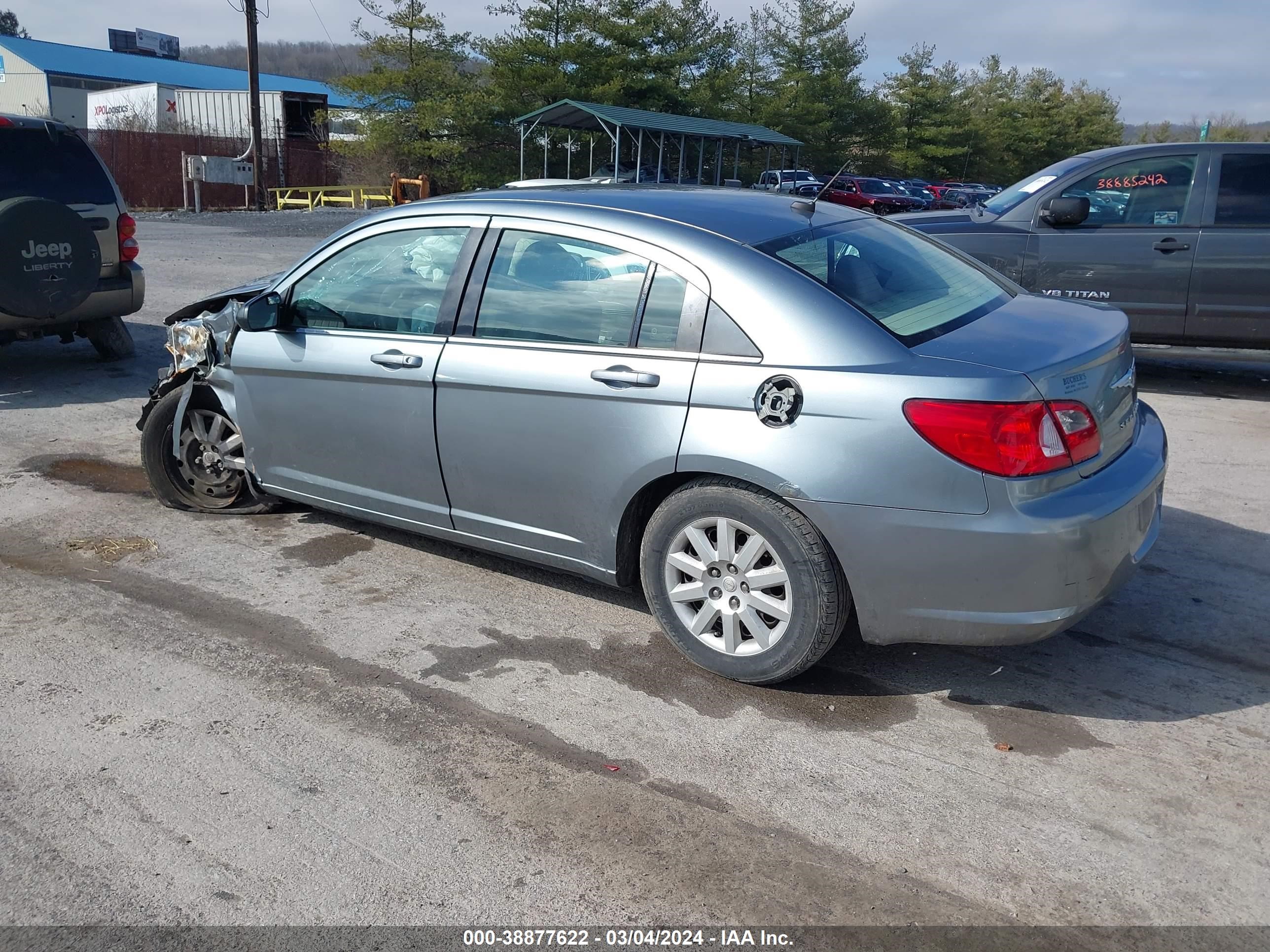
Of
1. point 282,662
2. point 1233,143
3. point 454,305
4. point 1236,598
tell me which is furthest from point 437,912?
point 1233,143

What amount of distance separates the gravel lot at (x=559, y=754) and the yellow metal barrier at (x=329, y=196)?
108ft

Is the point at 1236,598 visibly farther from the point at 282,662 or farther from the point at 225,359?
the point at 225,359

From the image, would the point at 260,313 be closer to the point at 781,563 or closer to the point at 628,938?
the point at 781,563

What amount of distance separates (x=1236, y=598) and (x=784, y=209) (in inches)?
98.4

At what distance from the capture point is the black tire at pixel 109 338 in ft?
29.1

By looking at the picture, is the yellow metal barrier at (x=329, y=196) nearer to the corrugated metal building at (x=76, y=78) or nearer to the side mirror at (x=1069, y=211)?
the corrugated metal building at (x=76, y=78)

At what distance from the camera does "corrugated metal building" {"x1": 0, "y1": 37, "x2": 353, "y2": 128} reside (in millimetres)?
58906

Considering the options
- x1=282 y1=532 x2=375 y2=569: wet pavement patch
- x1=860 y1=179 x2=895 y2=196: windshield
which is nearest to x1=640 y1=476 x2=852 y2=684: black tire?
x1=282 y1=532 x2=375 y2=569: wet pavement patch

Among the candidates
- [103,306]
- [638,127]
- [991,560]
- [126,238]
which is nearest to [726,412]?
[991,560]

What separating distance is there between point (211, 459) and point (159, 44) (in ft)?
324

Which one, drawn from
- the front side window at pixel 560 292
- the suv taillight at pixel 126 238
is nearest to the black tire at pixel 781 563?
the front side window at pixel 560 292

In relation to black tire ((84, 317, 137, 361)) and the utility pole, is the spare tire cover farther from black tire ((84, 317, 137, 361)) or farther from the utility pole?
the utility pole

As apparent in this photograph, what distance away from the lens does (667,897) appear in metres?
2.73

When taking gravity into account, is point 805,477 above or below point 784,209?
below
